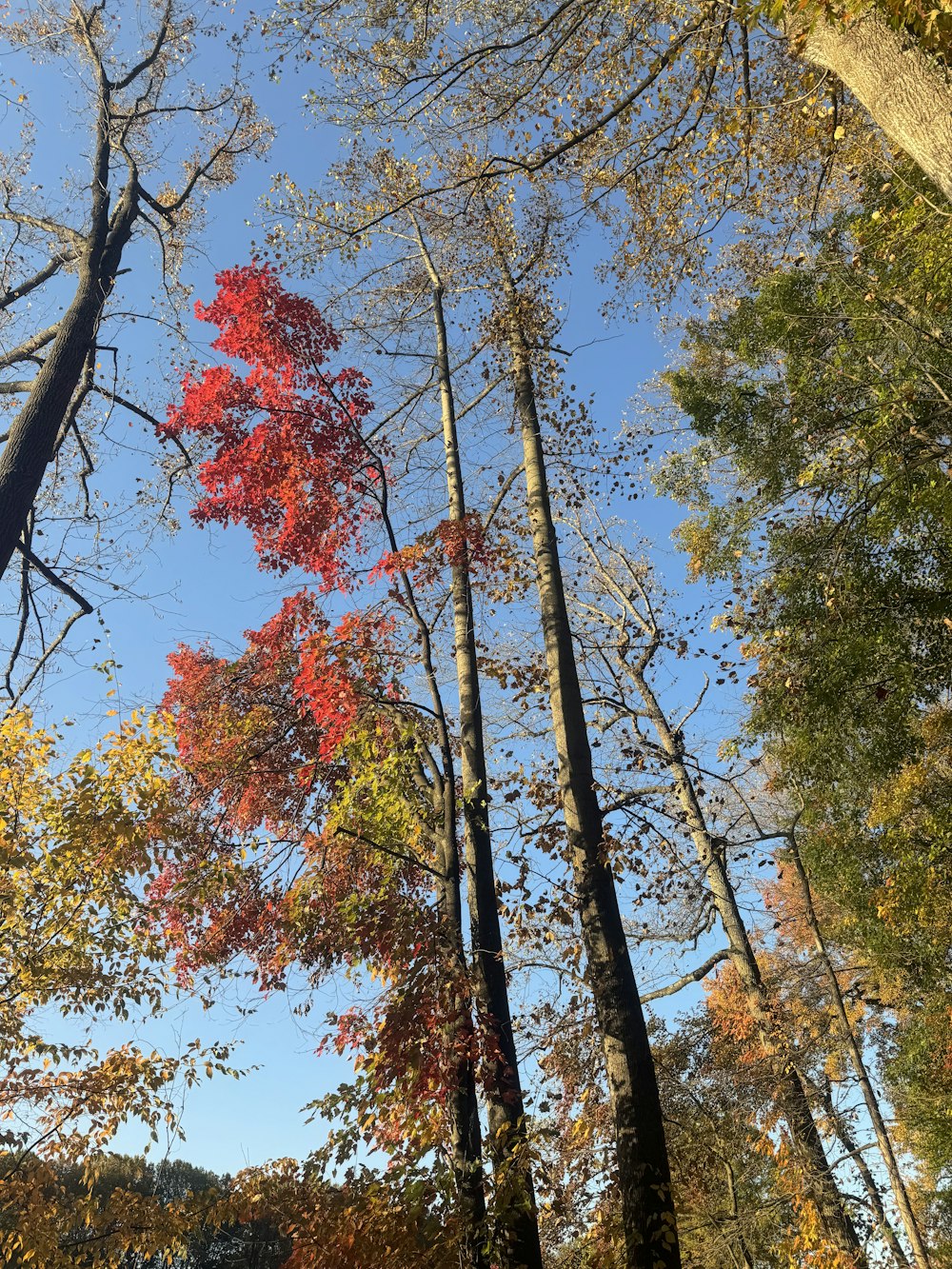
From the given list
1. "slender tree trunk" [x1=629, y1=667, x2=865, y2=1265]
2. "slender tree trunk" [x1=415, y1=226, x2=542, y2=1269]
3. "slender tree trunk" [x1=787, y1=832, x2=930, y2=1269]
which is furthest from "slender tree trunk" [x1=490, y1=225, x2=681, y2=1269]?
"slender tree trunk" [x1=787, y1=832, x2=930, y2=1269]

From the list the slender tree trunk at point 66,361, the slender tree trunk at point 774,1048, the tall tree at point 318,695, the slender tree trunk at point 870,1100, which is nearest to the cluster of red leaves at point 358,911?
the tall tree at point 318,695

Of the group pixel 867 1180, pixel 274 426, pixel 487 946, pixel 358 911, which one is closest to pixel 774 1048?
pixel 867 1180

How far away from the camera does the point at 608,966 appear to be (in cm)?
522

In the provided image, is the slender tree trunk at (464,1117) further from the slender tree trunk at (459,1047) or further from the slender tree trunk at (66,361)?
the slender tree trunk at (66,361)

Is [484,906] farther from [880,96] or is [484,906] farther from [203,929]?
[203,929]

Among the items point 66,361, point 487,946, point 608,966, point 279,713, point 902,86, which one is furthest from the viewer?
point 279,713

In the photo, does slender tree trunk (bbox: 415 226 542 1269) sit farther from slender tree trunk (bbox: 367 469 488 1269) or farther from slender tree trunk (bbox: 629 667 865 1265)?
slender tree trunk (bbox: 629 667 865 1265)

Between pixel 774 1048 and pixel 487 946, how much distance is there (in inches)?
242

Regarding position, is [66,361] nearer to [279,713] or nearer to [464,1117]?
[279,713]

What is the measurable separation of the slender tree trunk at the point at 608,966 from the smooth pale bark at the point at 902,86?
13.6ft

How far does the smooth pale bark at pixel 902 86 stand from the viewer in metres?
3.50

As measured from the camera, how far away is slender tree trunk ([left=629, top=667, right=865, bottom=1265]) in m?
8.90

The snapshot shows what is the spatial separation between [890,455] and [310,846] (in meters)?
7.27

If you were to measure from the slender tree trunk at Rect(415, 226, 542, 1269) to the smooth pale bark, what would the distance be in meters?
4.98
